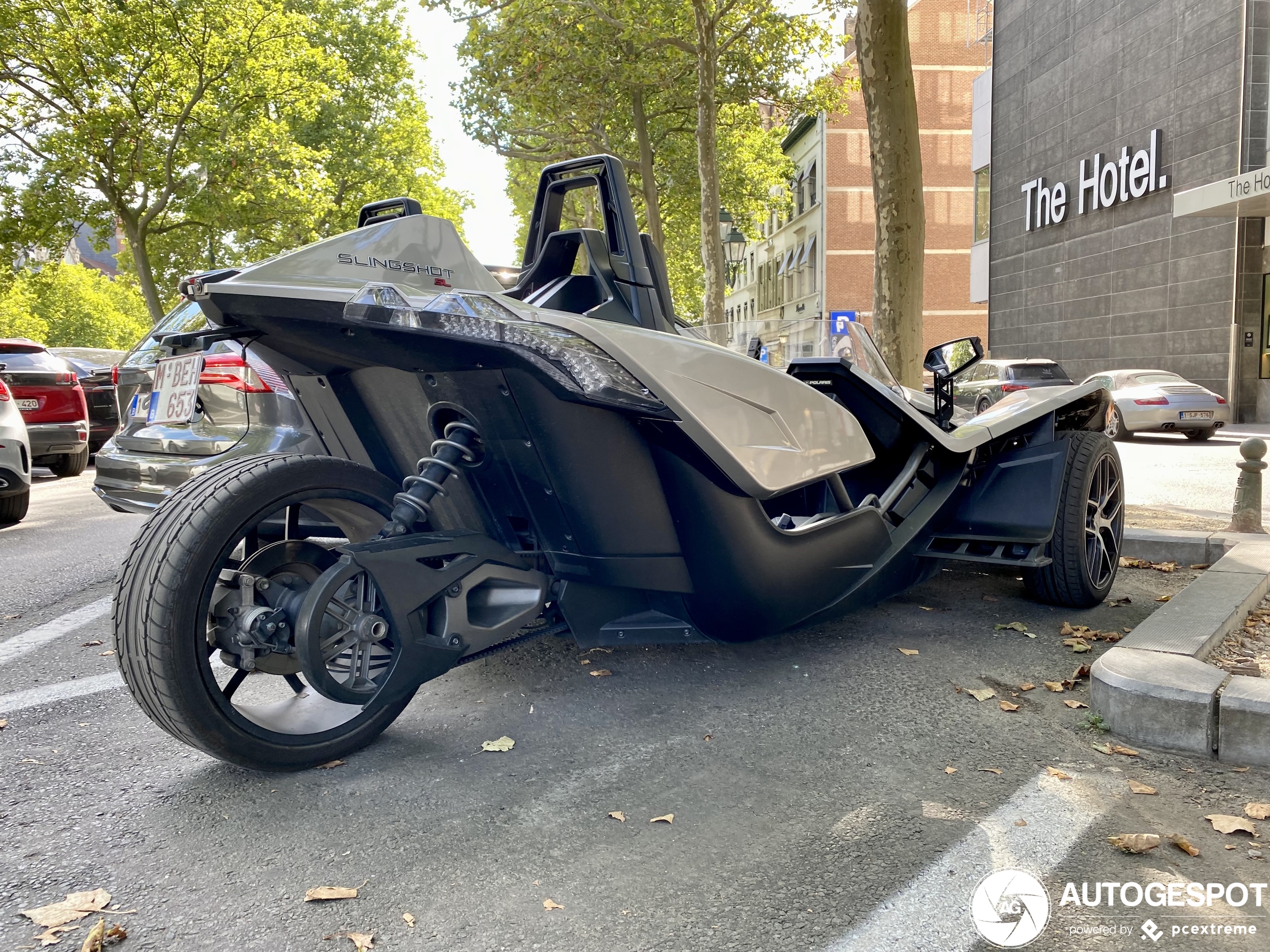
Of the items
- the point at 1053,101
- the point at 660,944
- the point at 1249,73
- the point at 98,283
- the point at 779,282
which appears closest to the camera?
the point at 660,944

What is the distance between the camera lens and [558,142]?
88.1ft

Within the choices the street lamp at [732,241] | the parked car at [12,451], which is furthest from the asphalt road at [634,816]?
the street lamp at [732,241]

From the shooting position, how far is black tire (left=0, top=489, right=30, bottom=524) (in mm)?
7918

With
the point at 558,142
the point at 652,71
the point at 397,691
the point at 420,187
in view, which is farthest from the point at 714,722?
the point at 420,187

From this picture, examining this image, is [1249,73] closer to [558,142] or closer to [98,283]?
[558,142]

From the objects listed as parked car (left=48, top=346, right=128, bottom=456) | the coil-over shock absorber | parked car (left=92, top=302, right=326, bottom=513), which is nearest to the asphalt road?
the coil-over shock absorber

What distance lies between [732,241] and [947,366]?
20.7m

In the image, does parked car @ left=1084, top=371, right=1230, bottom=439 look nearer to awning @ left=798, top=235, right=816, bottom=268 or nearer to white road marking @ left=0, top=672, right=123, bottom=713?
white road marking @ left=0, top=672, right=123, bottom=713

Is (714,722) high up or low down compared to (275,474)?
down

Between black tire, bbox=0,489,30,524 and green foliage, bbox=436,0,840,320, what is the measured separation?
46.2 ft

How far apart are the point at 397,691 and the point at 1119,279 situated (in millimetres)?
24737

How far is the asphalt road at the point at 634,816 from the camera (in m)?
1.96

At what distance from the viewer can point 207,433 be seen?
4.86 metres

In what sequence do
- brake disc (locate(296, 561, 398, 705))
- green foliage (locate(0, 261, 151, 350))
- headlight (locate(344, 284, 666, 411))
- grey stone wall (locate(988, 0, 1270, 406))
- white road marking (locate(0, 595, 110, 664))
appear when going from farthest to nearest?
green foliage (locate(0, 261, 151, 350)) < grey stone wall (locate(988, 0, 1270, 406)) < white road marking (locate(0, 595, 110, 664)) < brake disc (locate(296, 561, 398, 705)) < headlight (locate(344, 284, 666, 411))
